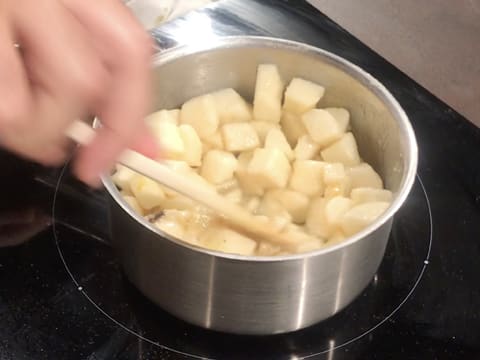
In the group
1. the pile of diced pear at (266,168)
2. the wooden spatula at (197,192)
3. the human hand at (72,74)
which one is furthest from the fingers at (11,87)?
the pile of diced pear at (266,168)

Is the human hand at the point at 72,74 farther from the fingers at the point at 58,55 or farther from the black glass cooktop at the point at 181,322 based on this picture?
the black glass cooktop at the point at 181,322

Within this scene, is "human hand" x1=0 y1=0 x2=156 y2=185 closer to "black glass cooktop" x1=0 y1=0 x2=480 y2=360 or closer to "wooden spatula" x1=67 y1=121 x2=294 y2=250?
"wooden spatula" x1=67 y1=121 x2=294 y2=250

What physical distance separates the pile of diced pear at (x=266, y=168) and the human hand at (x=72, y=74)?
165mm

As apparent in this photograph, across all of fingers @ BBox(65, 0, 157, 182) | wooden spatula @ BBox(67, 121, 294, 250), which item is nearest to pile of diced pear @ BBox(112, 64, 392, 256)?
wooden spatula @ BBox(67, 121, 294, 250)

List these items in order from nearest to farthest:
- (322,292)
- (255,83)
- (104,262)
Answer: (322,292), (104,262), (255,83)

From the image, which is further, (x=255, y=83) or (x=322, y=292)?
(x=255, y=83)

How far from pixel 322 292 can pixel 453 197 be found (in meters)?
0.28

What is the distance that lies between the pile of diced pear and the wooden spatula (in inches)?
0.5

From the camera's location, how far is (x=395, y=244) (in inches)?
36.1

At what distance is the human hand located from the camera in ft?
1.98

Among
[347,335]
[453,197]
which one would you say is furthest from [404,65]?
[347,335]

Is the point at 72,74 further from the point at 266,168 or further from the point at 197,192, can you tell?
the point at 266,168

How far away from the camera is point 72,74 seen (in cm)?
62

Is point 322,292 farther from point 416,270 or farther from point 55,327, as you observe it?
point 55,327
